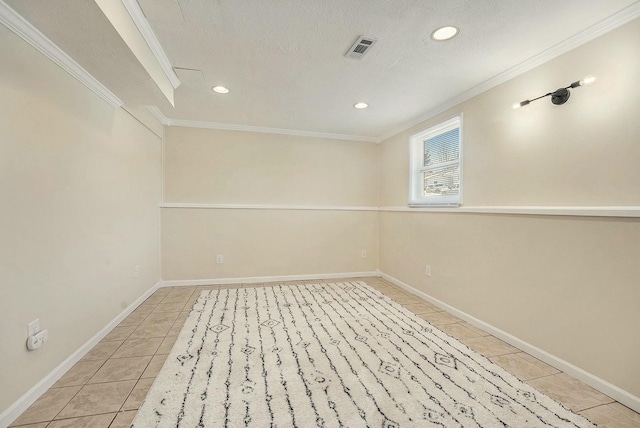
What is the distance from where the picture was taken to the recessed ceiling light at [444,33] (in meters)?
1.76

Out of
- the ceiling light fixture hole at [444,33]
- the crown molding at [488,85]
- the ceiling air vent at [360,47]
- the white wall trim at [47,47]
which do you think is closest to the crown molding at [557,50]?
the crown molding at [488,85]

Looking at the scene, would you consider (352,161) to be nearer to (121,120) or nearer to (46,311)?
A: (121,120)

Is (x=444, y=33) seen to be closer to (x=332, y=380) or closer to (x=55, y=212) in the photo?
(x=332, y=380)

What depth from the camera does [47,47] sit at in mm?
1573

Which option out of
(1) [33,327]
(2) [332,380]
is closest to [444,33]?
(2) [332,380]

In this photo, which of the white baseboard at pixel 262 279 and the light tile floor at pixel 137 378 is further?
the white baseboard at pixel 262 279

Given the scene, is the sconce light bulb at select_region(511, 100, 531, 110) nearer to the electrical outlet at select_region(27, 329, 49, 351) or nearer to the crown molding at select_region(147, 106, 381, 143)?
the crown molding at select_region(147, 106, 381, 143)

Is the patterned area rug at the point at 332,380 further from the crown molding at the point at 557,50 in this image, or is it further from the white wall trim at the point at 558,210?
the crown molding at the point at 557,50

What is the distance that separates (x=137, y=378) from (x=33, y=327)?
0.65 metres

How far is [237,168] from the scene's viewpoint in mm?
3902

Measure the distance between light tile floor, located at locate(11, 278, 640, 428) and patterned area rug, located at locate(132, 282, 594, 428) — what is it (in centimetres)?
10

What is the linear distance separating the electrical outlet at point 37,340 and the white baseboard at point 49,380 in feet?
0.72

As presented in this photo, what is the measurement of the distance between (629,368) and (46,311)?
3.48 metres

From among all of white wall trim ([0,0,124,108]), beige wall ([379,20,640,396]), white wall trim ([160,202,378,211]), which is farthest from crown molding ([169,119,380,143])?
beige wall ([379,20,640,396])
